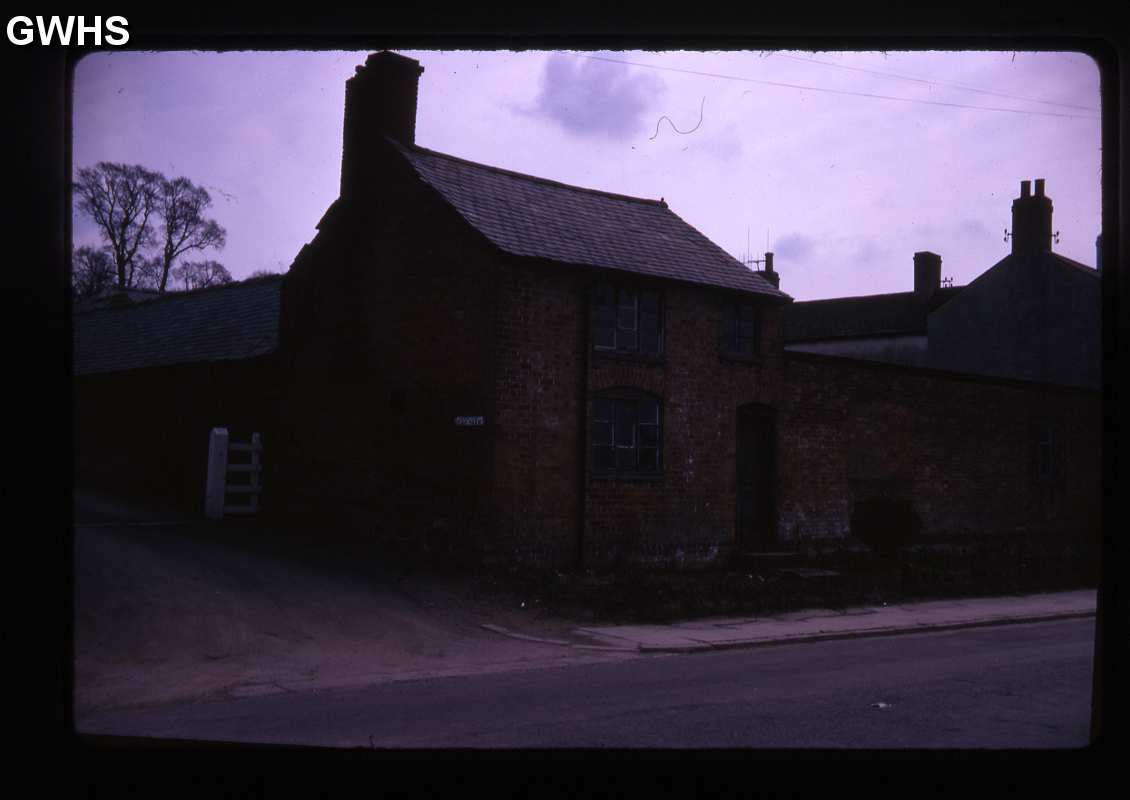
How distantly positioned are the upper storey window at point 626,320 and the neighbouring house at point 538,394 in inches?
1.5

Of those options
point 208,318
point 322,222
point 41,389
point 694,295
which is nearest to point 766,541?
point 694,295

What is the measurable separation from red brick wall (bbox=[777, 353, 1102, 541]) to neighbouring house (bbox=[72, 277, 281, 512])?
1052 centimetres

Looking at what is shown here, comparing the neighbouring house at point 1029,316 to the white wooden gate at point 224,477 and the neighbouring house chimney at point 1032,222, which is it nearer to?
the neighbouring house chimney at point 1032,222

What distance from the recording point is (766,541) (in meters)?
18.5

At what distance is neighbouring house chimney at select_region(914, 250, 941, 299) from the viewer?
148 feet

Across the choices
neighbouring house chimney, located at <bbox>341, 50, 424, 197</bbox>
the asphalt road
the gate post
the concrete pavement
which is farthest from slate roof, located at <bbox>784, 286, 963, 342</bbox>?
the asphalt road

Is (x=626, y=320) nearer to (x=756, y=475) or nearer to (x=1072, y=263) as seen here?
(x=756, y=475)

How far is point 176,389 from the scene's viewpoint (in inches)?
867

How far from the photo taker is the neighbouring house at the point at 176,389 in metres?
20.1

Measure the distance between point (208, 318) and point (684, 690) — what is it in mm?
19626

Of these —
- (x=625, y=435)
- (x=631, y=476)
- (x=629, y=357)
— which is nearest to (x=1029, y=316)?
(x=629, y=357)

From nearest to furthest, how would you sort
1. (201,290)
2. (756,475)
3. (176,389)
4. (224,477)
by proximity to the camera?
(224,477)
(756,475)
(176,389)
(201,290)

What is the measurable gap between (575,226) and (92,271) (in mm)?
30280

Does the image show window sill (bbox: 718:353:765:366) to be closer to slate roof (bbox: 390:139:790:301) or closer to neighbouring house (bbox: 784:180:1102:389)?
slate roof (bbox: 390:139:790:301)
